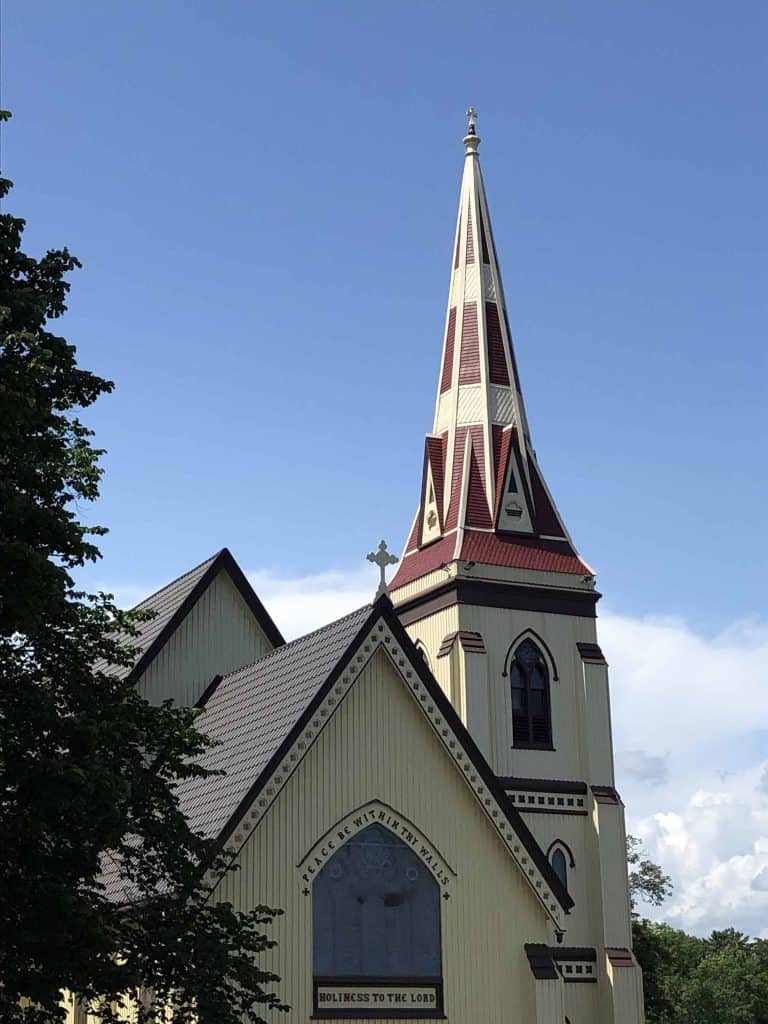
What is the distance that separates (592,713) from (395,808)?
23.3 meters

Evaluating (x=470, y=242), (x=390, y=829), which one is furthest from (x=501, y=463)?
(x=390, y=829)

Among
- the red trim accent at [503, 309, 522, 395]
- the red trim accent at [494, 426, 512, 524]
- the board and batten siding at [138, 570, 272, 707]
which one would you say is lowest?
the board and batten siding at [138, 570, 272, 707]

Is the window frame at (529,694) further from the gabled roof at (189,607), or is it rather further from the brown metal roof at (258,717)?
the brown metal roof at (258,717)

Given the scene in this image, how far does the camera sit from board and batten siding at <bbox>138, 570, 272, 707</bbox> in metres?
32.6

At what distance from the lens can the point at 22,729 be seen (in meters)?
18.7

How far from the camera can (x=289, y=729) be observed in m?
25.0

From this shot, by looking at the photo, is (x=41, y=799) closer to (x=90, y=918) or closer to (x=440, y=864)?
(x=90, y=918)

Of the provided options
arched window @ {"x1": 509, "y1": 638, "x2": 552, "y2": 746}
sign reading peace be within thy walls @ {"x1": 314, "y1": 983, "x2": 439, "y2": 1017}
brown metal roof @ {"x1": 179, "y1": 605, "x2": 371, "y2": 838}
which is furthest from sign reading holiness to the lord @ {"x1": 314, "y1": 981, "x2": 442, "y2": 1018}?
arched window @ {"x1": 509, "y1": 638, "x2": 552, "y2": 746}

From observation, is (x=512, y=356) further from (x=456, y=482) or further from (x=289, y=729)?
(x=289, y=729)

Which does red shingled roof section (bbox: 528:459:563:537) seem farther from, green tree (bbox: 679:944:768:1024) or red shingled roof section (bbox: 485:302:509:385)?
green tree (bbox: 679:944:768:1024)

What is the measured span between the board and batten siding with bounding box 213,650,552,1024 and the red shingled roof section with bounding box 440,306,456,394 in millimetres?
27631

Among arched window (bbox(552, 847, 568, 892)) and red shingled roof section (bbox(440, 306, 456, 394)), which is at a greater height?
red shingled roof section (bbox(440, 306, 456, 394))

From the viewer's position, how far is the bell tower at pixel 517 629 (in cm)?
4684

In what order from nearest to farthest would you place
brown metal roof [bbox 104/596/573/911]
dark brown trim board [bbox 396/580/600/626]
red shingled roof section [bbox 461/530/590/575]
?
brown metal roof [bbox 104/596/573/911] < dark brown trim board [bbox 396/580/600/626] < red shingled roof section [bbox 461/530/590/575]
